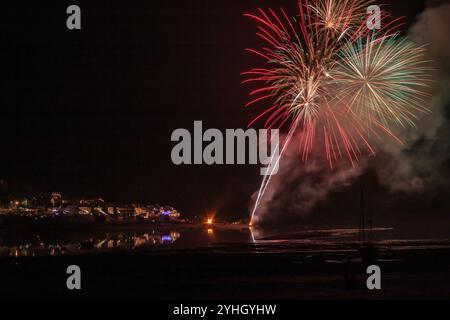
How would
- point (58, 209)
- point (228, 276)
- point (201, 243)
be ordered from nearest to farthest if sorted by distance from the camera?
point (228, 276) → point (201, 243) → point (58, 209)

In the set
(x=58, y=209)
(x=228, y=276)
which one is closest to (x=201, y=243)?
(x=228, y=276)

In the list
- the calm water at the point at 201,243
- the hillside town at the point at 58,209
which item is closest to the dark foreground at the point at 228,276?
the calm water at the point at 201,243

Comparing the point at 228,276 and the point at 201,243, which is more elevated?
the point at 201,243

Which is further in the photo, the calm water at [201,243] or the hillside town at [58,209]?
the hillside town at [58,209]

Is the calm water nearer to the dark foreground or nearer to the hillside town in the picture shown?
the dark foreground

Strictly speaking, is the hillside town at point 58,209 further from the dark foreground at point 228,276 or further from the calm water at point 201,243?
the dark foreground at point 228,276

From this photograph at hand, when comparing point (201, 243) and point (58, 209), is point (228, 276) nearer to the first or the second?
point (201, 243)

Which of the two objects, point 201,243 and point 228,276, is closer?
point 228,276

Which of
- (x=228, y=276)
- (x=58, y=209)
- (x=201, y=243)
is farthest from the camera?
(x=58, y=209)

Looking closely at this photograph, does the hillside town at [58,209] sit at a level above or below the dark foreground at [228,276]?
above
